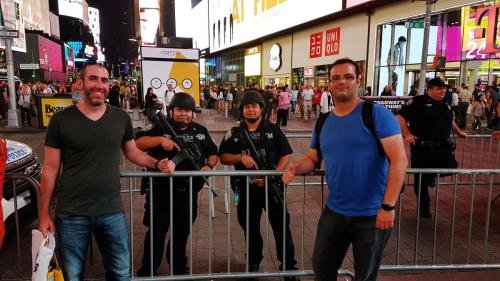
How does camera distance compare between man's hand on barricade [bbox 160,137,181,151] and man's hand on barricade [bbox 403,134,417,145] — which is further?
man's hand on barricade [bbox 403,134,417,145]

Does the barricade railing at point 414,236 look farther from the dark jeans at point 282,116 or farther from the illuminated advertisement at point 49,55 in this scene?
the illuminated advertisement at point 49,55

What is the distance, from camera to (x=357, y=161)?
2.82 m

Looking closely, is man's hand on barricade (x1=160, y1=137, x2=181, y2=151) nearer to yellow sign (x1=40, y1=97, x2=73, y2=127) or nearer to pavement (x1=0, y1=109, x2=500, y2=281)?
pavement (x1=0, y1=109, x2=500, y2=281)

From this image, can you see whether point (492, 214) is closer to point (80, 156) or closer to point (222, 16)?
point (80, 156)

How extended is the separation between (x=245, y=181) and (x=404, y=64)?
19.1 meters

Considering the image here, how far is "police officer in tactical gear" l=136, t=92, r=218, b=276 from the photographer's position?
151 inches

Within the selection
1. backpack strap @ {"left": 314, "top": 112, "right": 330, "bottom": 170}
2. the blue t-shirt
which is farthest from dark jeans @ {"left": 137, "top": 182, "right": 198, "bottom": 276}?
the blue t-shirt

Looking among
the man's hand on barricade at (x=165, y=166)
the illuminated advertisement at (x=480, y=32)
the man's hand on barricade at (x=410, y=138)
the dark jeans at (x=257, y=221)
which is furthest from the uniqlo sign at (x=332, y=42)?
the man's hand on barricade at (x=165, y=166)

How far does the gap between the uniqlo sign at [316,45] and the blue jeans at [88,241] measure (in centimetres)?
2575

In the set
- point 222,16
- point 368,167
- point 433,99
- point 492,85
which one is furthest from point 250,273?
point 222,16

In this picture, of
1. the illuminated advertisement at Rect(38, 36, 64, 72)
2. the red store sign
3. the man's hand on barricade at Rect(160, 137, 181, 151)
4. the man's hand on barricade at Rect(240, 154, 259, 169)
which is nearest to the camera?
the man's hand on barricade at Rect(160, 137, 181, 151)

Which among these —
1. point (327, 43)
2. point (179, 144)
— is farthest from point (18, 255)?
point (327, 43)

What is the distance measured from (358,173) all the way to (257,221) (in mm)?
1594

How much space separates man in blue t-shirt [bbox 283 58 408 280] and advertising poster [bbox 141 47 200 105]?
434 inches
